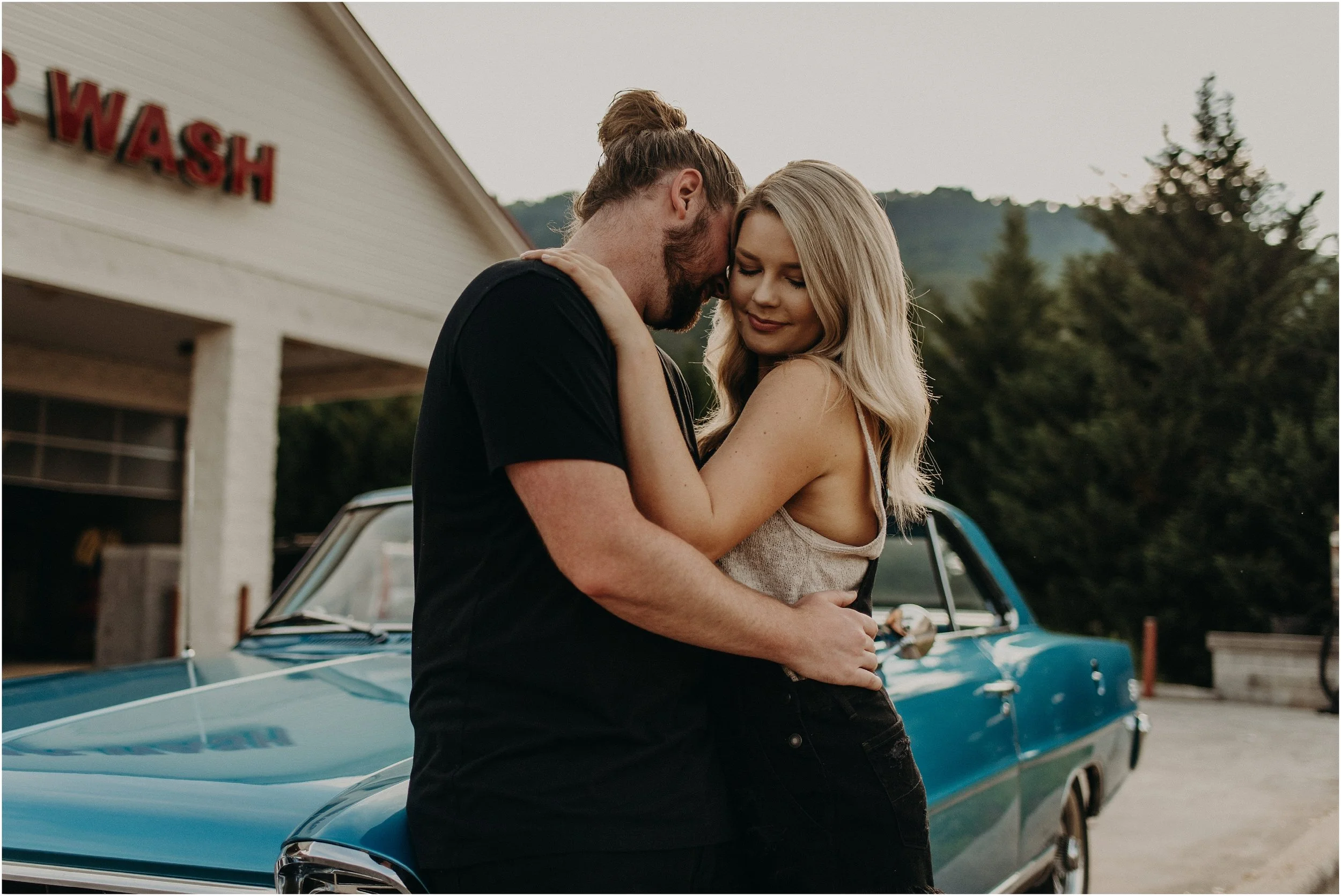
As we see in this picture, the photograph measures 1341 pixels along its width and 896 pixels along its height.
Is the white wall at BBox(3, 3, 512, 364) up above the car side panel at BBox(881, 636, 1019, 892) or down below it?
above

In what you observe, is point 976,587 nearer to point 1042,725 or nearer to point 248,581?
point 1042,725

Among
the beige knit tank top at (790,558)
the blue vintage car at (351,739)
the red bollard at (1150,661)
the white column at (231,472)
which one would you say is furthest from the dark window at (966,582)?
the red bollard at (1150,661)

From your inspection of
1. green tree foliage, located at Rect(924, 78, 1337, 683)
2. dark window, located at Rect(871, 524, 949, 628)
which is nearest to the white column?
dark window, located at Rect(871, 524, 949, 628)

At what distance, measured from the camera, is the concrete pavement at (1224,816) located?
5.34 metres

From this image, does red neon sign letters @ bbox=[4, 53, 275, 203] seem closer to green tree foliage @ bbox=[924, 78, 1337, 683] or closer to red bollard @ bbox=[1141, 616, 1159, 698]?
red bollard @ bbox=[1141, 616, 1159, 698]

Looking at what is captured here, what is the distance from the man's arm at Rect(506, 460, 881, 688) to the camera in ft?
5.21

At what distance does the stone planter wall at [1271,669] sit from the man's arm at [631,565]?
1401cm

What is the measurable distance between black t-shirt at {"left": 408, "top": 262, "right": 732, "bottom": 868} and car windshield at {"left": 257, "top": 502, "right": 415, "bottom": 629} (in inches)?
71.4

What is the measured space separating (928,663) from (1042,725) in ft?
2.89

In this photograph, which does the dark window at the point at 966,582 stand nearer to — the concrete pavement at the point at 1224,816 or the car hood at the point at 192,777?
the concrete pavement at the point at 1224,816

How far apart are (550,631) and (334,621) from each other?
207 cm

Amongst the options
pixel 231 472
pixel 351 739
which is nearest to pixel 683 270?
pixel 351 739

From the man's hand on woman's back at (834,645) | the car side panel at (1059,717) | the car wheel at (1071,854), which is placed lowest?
the car wheel at (1071,854)

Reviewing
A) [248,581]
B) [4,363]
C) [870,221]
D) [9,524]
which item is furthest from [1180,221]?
[870,221]
